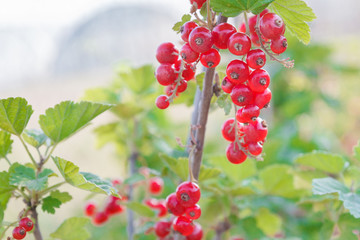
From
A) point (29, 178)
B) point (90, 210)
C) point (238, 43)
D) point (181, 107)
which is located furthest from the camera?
point (181, 107)

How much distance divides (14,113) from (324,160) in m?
0.58

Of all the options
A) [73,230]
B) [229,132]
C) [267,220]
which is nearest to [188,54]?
[229,132]

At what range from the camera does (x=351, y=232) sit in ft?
2.31

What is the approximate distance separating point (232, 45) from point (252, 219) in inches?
22.0

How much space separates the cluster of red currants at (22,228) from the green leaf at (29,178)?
5 cm

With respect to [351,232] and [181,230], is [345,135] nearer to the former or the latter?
[351,232]

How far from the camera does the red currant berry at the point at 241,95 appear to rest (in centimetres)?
48

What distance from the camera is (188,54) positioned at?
492mm

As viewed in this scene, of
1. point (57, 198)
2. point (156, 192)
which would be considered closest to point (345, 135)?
point (156, 192)

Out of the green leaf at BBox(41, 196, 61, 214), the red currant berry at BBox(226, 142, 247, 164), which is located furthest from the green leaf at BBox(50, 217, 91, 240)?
the red currant berry at BBox(226, 142, 247, 164)

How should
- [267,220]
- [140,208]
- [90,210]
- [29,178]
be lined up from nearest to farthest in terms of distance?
[29,178] < [140,208] < [267,220] < [90,210]

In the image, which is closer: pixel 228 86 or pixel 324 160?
pixel 228 86

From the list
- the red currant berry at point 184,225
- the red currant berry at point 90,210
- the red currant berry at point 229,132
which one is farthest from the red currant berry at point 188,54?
the red currant berry at point 90,210

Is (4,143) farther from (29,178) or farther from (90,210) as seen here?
(90,210)
